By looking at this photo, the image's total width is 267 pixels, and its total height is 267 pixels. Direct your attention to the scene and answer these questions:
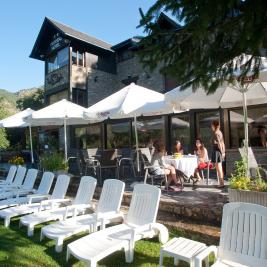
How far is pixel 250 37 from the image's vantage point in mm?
2502

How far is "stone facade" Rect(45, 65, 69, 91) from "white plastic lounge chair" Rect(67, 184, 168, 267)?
14549mm

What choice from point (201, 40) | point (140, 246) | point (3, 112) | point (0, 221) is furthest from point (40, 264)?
point (3, 112)

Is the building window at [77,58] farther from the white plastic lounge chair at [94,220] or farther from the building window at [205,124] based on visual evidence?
the white plastic lounge chair at [94,220]

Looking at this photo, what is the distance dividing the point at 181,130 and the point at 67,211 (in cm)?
912

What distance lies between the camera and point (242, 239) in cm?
353

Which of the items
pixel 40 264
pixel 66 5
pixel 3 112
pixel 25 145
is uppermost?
pixel 66 5

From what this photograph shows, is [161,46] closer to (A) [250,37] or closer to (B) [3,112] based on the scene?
(A) [250,37]

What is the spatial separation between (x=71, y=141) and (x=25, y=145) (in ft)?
23.7

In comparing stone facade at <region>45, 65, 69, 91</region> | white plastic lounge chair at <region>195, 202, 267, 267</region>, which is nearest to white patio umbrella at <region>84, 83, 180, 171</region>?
white plastic lounge chair at <region>195, 202, 267, 267</region>

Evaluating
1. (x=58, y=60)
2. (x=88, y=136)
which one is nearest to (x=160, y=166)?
(x=88, y=136)

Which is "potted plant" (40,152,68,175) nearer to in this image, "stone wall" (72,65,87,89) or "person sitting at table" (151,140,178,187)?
"person sitting at table" (151,140,178,187)

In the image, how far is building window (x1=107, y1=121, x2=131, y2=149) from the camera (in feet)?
55.6

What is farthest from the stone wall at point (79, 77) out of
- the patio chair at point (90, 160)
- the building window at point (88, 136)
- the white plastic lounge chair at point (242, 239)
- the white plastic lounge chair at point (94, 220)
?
the white plastic lounge chair at point (242, 239)

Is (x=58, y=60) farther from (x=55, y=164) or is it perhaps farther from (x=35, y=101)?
(x=55, y=164)
